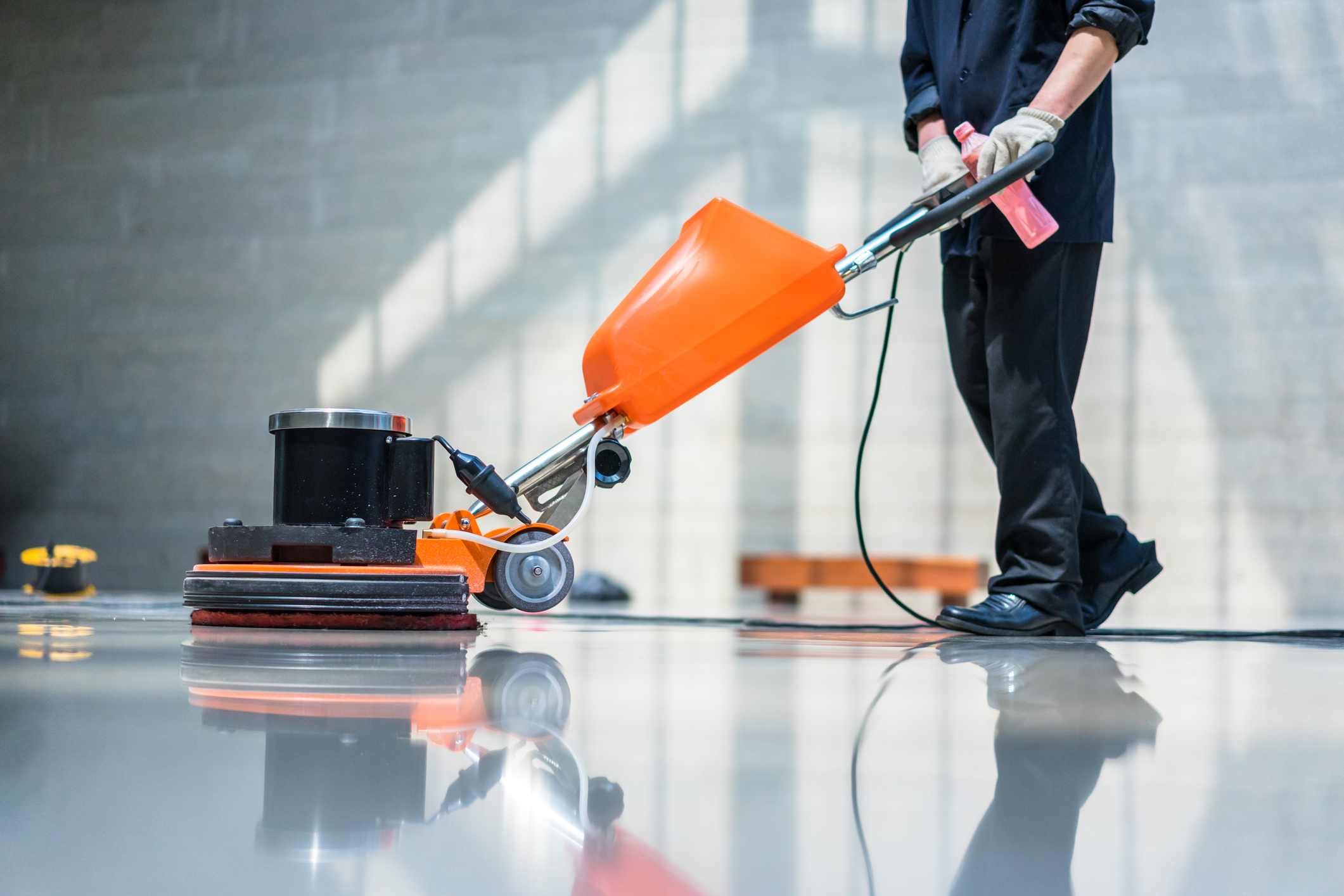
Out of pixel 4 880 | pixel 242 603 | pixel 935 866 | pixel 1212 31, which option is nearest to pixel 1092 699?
pixel 935 866

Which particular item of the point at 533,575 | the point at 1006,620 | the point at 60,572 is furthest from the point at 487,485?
the point at 60,572

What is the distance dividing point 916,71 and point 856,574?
5.82 feet

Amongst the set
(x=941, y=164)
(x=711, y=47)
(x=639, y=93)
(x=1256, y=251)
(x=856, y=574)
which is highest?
(x=711, y=47)

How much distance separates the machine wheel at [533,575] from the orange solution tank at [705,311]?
185mm

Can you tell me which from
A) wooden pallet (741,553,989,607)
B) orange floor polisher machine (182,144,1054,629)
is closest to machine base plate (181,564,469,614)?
orange floor polisher machine (182,144,1054,629)

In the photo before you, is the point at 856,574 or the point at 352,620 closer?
the point at 352,620

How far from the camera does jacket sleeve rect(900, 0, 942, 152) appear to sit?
1.63 meters

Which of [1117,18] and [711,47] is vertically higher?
[711,47]

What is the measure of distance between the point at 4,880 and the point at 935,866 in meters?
0.28

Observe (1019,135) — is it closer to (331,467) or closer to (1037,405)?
(1037,405)

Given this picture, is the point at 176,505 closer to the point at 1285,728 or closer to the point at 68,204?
the point at 68,204

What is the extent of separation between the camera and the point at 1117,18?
4.46 feet

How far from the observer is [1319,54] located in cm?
307

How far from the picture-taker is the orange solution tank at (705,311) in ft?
4.15
